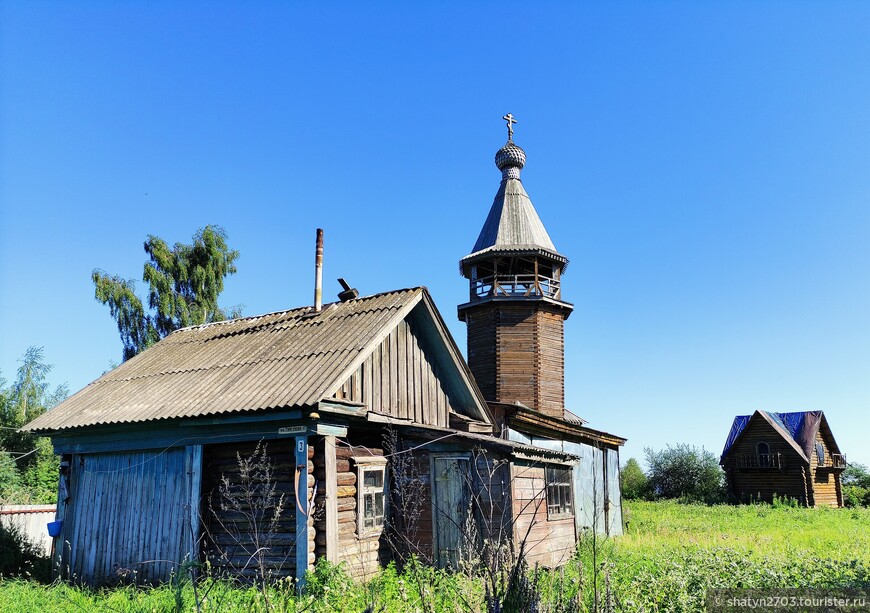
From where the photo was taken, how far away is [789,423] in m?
39.7

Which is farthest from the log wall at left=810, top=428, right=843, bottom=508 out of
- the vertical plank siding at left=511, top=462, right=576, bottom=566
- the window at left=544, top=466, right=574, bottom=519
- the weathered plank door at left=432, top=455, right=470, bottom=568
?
the weathered plank door at left=432, top=455, right=470, bottom=568

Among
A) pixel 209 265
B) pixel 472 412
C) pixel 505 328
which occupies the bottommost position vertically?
pixel 472 412

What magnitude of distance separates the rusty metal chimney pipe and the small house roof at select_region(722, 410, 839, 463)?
3315cm

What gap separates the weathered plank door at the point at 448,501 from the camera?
10.8 meters

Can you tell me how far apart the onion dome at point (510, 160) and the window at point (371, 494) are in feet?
64.2

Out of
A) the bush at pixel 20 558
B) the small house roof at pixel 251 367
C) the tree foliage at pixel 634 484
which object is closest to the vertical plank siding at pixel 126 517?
the bush at pixel 20 558

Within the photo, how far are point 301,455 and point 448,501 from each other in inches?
118

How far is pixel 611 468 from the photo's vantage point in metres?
21.7

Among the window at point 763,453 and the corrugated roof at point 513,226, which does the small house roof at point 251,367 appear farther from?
the window at point 763,453

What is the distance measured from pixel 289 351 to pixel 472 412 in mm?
4875

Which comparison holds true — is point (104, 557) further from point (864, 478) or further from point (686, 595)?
point (864, 478)

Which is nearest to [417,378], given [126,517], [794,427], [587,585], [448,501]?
[448,501]

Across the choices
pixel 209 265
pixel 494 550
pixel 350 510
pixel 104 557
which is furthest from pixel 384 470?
pixel 209 265

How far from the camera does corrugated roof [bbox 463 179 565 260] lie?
25422 mm
